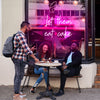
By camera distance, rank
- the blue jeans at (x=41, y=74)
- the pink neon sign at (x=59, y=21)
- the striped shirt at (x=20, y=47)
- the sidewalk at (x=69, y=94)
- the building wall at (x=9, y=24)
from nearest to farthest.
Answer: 1. the striped shirt at (x=20, y=47)
2. the sidewalk at (x=69, y=94)
3. the blue jeans at (x=41, y=74)
4. the building wall at (x=9, y=24)
5. the pink neon sign at (x=59, y=21)

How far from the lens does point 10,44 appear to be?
4781 millimetres

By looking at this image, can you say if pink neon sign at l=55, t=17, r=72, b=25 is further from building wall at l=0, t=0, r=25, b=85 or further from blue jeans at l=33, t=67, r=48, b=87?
blue jeans at l=33, t=67, r=48, b=87

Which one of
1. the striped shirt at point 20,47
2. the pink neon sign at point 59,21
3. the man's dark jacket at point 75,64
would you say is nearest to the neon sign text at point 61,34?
the pink neon sign at point 59,21

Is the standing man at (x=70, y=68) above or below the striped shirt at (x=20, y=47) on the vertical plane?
below

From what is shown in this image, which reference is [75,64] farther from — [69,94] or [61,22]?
[61,22]

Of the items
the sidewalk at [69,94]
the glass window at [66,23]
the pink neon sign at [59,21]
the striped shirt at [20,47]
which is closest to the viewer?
the striped shirt at [20,47]

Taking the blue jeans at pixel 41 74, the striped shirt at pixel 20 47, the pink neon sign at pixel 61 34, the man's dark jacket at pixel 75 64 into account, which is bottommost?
the blue jeans at pixel 41 74

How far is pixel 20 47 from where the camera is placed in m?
4.78

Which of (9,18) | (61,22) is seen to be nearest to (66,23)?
(61,22)

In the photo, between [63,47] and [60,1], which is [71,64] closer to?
[63,47]

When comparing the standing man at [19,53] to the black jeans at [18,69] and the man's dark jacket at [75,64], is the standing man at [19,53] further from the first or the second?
the man's dark jacket at [75,64]

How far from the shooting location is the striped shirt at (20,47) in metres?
4.72

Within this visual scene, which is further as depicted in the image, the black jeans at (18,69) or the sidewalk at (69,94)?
the sidewalk at (69,94)

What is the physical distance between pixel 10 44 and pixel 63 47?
2.70 meters
